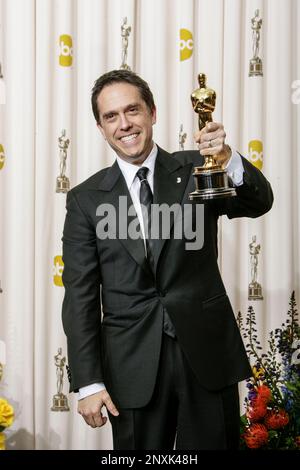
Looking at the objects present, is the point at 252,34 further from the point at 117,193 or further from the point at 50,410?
the point at 50,410

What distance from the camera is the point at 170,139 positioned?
228 centimetres

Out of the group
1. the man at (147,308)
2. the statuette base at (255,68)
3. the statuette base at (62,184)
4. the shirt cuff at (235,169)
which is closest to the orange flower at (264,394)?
the man at (147,308)

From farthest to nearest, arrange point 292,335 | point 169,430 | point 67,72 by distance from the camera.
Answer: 1. point 67,72
2. point 292,335
3. point 169,430

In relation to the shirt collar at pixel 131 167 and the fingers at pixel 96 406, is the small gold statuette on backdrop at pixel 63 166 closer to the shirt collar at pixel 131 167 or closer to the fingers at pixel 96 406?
the shirt collar at pixel 131 167

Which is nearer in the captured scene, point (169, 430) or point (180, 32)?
point (169, 430)

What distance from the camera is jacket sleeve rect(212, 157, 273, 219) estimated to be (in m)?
1.40

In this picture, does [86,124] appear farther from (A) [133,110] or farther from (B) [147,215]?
(B) [147,215]

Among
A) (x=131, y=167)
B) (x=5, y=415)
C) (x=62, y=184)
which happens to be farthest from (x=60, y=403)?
(x=131, y=167)

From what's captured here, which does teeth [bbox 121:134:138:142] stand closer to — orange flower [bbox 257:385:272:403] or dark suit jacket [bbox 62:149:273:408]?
Answer: dark suit jacket [bbox 62:149:273:408]

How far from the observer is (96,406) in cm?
144

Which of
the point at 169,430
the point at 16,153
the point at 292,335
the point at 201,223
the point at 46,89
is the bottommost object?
the point at 169,430

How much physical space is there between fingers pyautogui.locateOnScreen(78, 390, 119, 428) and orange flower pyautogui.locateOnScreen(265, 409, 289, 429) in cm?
57

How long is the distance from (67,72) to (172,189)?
3.11ft
